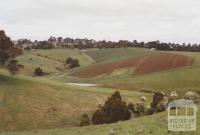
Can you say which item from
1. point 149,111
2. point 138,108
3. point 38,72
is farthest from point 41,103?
point 38,72

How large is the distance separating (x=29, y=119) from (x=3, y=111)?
4.23m

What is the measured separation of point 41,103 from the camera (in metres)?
77.7

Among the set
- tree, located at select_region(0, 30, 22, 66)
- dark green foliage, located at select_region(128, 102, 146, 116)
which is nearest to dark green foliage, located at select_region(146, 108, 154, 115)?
dark green foliage, located at select_region(128, 102, 146, 116)

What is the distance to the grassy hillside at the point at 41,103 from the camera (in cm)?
7000

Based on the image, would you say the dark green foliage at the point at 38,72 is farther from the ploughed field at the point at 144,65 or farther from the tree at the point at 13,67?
the tree at the point at 13,67

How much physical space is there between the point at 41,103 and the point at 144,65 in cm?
6200

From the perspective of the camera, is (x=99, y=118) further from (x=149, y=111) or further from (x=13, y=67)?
(x=13, y=67)

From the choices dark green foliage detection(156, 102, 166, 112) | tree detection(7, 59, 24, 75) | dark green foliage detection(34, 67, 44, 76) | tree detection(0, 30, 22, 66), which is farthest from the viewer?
dark green foliage detection(34, 67, 44, 76)

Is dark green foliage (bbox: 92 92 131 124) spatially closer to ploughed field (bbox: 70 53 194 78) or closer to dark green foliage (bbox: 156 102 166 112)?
dark green foliage (bbox: 156 102 166 112)

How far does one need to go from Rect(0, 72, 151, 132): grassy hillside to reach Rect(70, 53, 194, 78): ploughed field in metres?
39.7

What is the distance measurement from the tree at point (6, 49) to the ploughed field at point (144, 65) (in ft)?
163

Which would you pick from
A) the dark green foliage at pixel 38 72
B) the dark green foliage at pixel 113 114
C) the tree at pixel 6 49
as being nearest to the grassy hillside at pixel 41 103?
the tree at pixel 6 49

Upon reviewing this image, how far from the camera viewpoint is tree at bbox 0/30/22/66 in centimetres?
8356

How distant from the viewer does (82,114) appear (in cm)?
7362
